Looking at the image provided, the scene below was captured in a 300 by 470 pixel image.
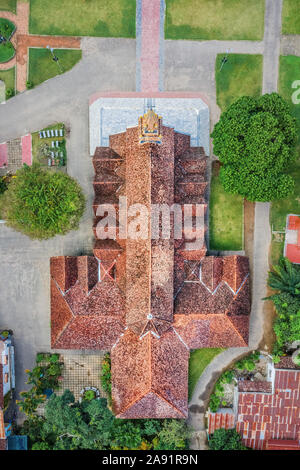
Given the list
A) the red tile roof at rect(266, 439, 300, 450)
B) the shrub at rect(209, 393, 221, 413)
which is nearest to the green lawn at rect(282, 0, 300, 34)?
the shrub at rect(209, 393, 221, 413)

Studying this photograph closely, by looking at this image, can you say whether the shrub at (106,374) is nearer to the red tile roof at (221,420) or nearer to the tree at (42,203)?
the red tile roof at (221,420)

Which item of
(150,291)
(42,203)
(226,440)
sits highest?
(42,203)

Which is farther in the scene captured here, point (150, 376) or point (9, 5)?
point (9, 5)

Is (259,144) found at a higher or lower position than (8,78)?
lower

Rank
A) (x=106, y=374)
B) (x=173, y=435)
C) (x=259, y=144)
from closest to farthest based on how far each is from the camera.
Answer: (x=259, y=144), (x=173, y=435), (x=106, y=374)

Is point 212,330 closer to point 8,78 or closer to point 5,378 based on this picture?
point 5,378

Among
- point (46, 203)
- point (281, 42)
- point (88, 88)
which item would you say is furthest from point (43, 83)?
point (281, 42)

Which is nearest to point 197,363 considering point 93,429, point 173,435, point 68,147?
point 173,435
